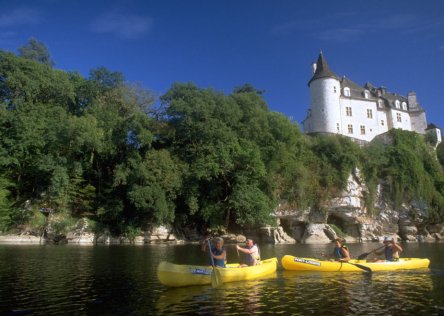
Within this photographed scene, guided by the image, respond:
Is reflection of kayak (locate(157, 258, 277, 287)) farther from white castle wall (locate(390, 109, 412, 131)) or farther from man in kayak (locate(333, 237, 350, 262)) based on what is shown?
white castle wall (locate(390, 109, 412, 131))

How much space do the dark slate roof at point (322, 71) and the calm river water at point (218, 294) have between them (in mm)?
43216

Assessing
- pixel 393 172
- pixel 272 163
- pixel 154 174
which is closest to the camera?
pixel 154 174

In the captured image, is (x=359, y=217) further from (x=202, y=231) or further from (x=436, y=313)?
(x=436, y=313)

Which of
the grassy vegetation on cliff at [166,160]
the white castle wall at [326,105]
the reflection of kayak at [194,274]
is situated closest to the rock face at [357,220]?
the grassy vegetation on cliff at [166,160]

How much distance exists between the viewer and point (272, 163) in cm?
4419

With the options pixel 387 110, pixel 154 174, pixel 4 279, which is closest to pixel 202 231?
pixel 154 174

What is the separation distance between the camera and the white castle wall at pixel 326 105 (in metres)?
56.0

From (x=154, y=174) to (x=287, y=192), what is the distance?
16150 mm

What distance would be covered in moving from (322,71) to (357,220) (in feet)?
76.8

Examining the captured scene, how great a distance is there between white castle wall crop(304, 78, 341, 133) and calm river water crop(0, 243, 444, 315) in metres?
40.9

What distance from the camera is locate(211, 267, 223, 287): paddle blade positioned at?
1305 cm

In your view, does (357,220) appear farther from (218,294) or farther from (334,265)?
(218,294)

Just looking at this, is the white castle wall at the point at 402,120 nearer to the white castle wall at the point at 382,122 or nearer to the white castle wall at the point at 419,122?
the white castle wall at the point at 419,122

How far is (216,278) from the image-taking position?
1310cm
